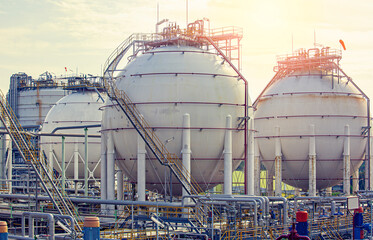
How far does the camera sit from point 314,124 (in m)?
42.6

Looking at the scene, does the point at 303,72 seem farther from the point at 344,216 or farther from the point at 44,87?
the point at 44,87

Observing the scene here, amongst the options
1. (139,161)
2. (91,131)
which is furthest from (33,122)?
(139,161)

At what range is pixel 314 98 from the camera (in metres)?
43.3

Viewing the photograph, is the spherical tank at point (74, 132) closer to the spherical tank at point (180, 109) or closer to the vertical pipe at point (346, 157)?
the spherical tank at point (180, 109)

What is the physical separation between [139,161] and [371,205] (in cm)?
1280

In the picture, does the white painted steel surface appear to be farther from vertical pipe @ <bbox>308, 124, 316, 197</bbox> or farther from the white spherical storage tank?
vertical pipe @ <bbox>308, 124, 316, 197</bbox>

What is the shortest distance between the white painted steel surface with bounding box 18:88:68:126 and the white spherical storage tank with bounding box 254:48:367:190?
2883cm

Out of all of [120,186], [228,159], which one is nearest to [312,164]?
[228,159]

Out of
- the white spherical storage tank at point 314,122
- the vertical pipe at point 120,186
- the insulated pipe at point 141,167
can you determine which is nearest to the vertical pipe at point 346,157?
the white spherical storage tank at point 314,122

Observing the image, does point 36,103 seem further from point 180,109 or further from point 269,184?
point 180,109

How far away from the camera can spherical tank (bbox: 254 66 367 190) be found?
4241cm

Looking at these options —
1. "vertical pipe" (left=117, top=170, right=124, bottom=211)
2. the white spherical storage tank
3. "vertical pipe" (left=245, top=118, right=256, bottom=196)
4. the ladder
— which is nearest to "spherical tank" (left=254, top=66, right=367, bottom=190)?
the white spherical storage tank

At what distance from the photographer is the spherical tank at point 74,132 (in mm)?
51594

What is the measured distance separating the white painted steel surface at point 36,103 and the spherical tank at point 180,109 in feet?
108
